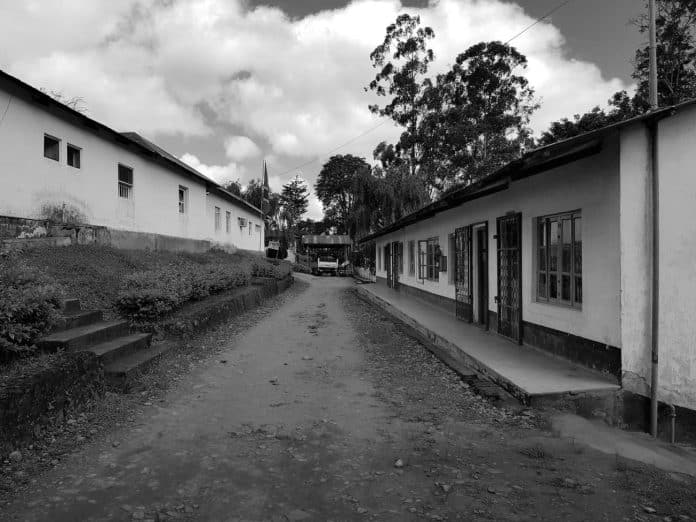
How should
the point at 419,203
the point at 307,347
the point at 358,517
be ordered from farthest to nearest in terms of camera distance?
the point at 419,203, the point at 307,347, the point at 358,517

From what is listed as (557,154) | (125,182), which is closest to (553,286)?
(557,154)

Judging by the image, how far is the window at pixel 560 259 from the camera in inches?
239

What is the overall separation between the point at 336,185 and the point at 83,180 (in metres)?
48.2

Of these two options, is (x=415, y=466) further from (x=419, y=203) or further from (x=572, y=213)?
(x=419, y=203)

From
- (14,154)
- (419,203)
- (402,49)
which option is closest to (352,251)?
(419,203)

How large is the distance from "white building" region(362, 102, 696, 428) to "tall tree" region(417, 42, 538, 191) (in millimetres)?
24079

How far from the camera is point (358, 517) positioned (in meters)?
2.83

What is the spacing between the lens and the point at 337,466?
3.53m

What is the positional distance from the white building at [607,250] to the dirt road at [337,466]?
1.49m

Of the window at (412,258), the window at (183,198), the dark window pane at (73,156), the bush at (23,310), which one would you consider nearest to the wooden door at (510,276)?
the bush at (23,310)

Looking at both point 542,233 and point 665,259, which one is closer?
point 665,259

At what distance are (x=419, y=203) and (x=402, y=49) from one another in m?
14.7

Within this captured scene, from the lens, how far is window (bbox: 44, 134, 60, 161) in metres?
10.5

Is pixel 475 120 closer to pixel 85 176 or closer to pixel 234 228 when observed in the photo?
pixel 234 228
